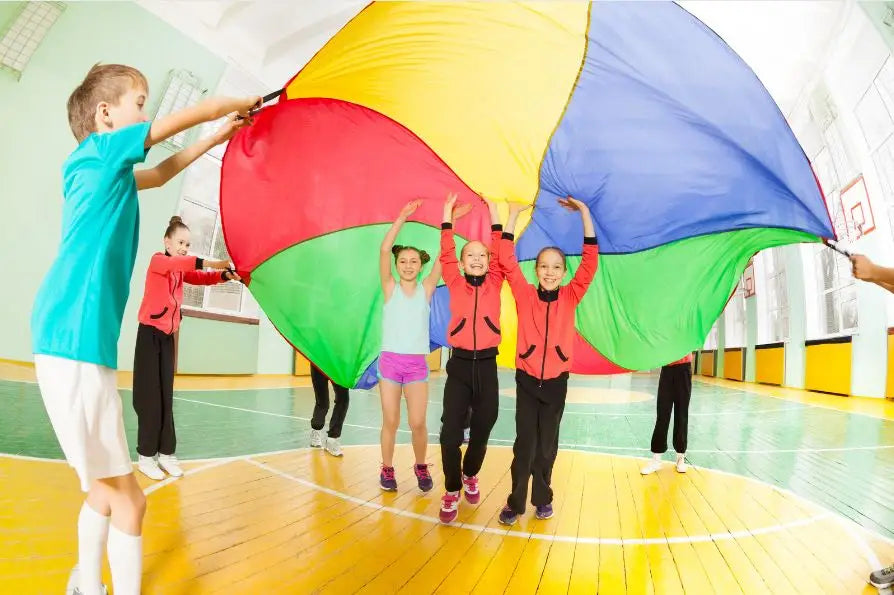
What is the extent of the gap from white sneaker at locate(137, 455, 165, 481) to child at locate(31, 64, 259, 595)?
1678 mm

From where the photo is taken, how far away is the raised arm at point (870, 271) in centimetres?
192

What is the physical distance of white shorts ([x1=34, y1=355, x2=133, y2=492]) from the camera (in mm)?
1317

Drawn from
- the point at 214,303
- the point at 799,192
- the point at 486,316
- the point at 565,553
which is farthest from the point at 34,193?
the point at 799,192

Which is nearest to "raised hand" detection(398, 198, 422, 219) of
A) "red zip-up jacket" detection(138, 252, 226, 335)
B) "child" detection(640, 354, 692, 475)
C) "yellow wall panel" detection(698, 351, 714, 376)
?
"red zip-up jacket" detection(138, 252, 226, 335)

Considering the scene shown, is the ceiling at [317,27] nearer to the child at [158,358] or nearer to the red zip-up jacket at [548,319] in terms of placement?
the child at [158,358]

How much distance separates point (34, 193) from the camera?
7355 millimetres

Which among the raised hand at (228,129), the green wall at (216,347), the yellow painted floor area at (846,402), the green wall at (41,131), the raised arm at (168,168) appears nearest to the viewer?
the raised arm at (168,168)

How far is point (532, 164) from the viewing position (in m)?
2.84

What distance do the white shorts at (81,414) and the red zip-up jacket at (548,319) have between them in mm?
1753

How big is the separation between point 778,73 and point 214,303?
11.8 metres

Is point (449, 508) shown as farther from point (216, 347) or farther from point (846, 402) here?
point (846, 402)

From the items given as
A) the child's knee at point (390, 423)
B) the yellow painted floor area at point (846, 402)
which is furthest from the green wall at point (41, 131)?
the yellow painted floor area at point (846, 402)

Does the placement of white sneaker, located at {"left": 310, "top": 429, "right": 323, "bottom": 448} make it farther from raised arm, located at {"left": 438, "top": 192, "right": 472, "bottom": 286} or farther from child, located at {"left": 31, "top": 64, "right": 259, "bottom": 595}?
child, located at {"left": 31, "top": 64, "right": 259, "bottom": 595}

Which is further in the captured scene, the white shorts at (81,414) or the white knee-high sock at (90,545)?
the white knee-high sock at (90,545)
